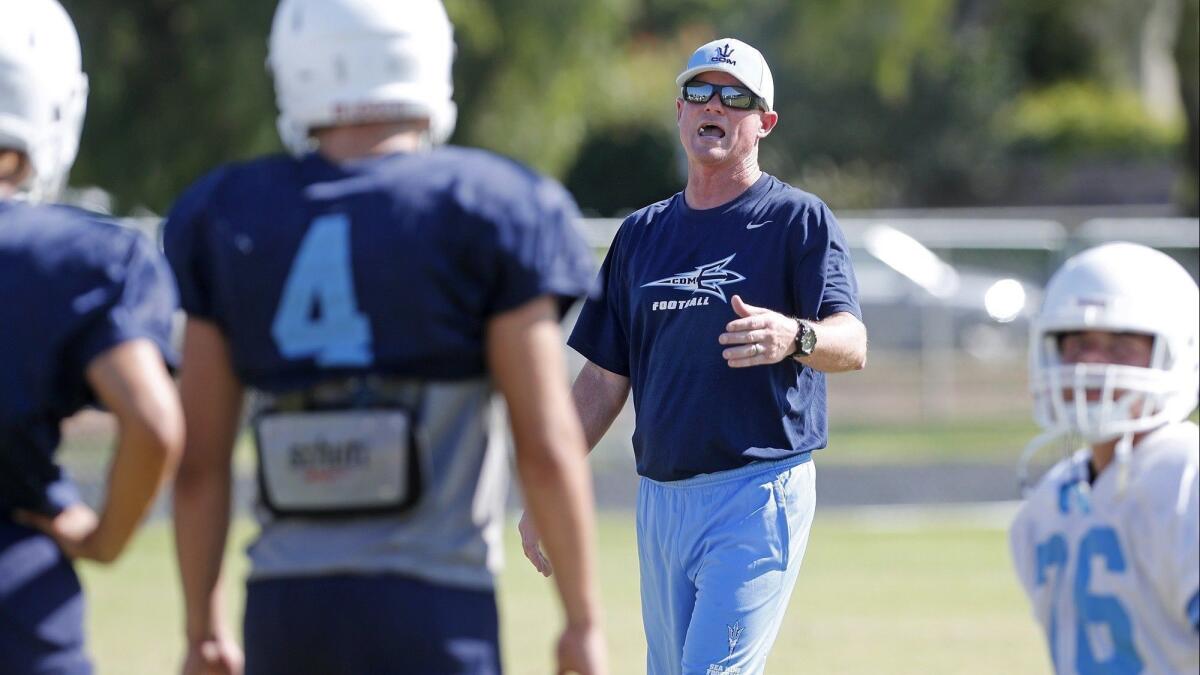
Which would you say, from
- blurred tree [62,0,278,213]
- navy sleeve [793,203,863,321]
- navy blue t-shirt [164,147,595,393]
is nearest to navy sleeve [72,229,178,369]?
navy blue t-shirt [164,147,595,393]

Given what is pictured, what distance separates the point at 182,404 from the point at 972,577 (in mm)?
8479

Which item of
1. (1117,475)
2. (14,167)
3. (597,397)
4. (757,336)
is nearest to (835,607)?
(597,397)

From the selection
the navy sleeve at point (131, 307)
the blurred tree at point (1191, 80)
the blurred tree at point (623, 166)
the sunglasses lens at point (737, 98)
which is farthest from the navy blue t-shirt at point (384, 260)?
the blurred tree at point (623, 166)

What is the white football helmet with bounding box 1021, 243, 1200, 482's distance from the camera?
11.9 feet

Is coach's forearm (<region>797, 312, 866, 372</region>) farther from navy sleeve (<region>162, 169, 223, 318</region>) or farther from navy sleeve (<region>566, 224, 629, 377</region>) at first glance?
navy sleeve (<region>162, 169, 223, 318</region>)

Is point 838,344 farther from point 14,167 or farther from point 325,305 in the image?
point 14,167

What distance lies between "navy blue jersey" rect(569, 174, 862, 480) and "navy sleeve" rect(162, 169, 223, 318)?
7.00 feet

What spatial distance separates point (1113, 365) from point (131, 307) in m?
1.87

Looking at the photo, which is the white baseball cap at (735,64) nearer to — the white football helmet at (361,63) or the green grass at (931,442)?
the white football helmet at (361,63)

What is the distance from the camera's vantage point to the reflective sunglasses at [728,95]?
545cm

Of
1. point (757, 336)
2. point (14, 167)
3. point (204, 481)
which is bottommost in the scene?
point (204, 481)

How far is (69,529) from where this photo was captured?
338cm

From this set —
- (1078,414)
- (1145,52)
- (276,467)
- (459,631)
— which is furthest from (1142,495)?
(1145,52)

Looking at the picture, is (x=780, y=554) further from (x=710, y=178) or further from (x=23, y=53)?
(x=23, y=53)
